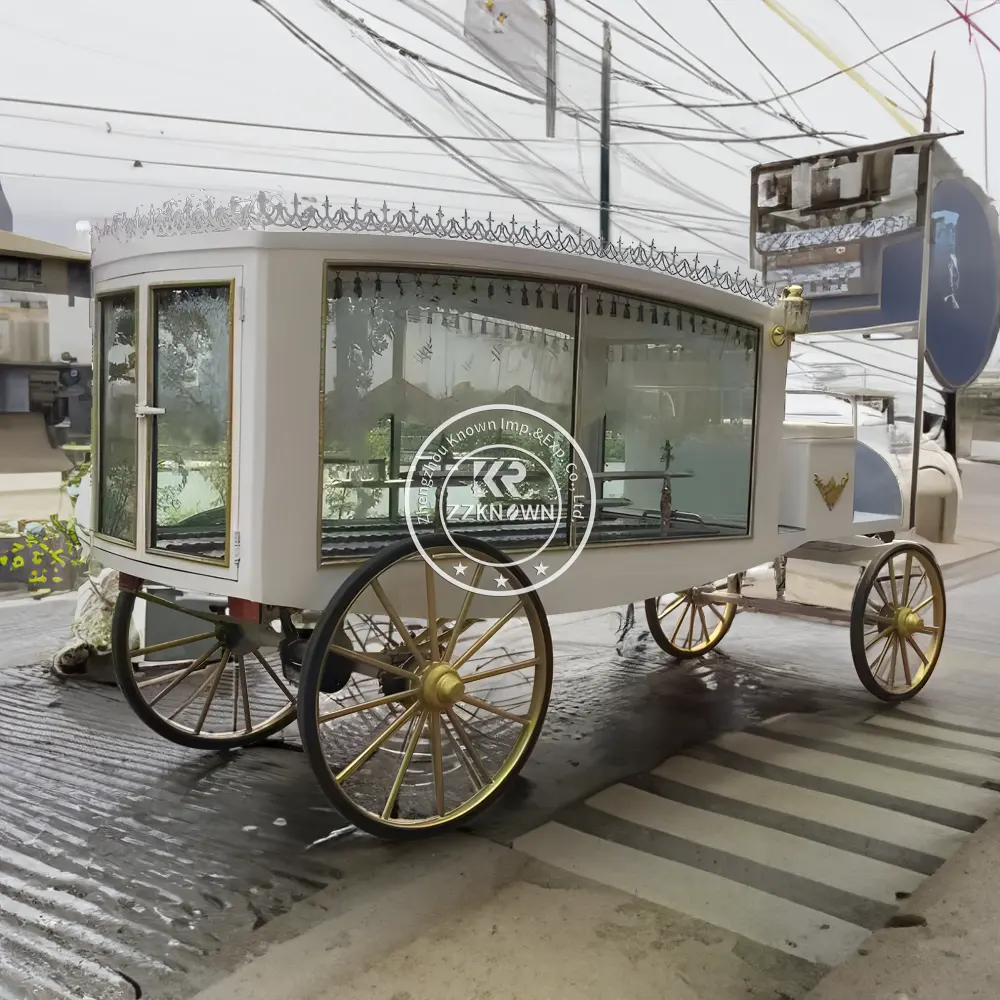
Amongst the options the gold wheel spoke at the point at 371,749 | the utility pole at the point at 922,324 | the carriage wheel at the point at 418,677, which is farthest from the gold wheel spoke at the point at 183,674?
the utility pole at the point at 922,324

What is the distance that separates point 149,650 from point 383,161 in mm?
4023

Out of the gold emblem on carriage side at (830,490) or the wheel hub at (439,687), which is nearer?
the wheel hub at (439,687)

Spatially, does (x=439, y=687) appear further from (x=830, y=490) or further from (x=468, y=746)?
(x=830, y=490)

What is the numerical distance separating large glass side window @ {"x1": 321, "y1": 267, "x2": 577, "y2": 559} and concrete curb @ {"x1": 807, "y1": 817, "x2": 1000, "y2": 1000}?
1.30 metres

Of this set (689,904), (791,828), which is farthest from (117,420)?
(791,828)

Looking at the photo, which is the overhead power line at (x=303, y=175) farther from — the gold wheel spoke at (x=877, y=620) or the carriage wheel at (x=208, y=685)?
the gold wheel spoke at (x=877, y=620)

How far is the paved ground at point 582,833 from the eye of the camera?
1.88 m

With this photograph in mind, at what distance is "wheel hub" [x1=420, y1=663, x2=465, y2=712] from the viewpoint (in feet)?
7.50

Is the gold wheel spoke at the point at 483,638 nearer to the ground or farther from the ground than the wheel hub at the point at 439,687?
farther from the ground

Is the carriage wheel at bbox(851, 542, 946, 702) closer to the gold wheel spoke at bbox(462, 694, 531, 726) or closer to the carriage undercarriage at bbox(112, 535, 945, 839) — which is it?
the carriage undercarriage at bbox(112, 535, 945, 839)

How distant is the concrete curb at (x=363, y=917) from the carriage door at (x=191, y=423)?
2.65 ft

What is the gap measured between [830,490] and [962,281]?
461 centimetres

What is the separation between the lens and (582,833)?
2443 millimetres

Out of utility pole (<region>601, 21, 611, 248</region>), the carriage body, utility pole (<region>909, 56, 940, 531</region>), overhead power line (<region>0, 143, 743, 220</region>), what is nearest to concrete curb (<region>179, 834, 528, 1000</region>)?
the carriage body
